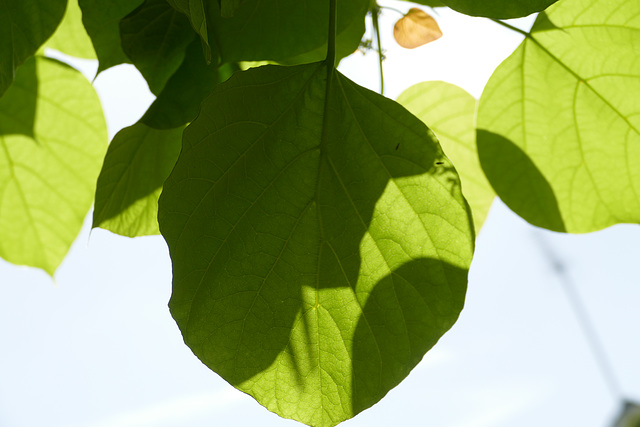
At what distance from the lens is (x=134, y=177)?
0.54 m

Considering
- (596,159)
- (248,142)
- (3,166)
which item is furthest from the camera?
(3,166)

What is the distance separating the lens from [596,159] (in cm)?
51

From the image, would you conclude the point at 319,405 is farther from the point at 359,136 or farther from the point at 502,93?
the point at 502,93

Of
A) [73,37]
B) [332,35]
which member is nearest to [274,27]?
[332,35]

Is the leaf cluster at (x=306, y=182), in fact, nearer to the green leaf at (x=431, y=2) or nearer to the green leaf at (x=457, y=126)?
the green leaf at (x=431, y=2)

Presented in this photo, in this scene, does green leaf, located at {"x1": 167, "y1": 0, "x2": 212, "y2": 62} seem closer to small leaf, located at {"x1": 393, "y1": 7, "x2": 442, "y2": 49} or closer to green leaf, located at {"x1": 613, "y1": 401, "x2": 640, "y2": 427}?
small leaf, located at {"x1": 393, "y1": 7, "x2": 442, "y2": 49}

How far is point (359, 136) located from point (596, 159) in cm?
24

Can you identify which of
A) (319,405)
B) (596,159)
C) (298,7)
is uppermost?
(298,7)

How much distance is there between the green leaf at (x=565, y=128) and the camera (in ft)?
1.61

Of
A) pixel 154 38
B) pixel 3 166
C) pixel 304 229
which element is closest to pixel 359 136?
pixel 304 229

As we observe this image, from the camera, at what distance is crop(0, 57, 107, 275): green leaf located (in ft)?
1.99

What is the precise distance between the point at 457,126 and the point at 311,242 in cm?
26

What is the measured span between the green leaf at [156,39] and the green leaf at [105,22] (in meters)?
0.02

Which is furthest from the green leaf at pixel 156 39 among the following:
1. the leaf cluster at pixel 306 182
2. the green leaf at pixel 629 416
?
the green leaf at pixel 629 416
